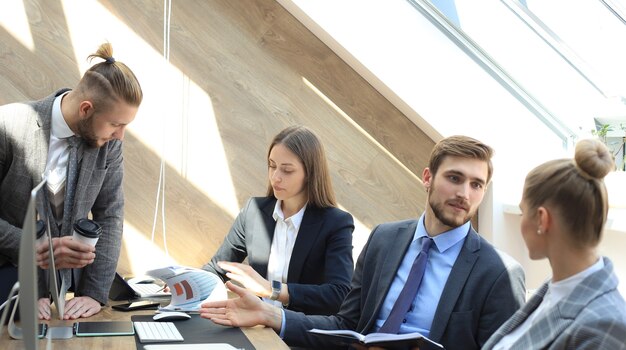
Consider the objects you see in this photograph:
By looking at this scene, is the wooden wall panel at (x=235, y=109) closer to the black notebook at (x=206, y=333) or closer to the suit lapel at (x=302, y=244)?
the suit lapel at (x=302, y=244)

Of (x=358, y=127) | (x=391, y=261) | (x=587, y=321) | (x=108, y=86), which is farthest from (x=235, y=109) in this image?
(x=587, y=321)

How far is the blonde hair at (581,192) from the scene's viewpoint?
178 cm

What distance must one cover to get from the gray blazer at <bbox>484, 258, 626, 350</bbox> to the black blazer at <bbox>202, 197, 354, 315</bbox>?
1454mm

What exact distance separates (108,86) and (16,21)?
1652 mm

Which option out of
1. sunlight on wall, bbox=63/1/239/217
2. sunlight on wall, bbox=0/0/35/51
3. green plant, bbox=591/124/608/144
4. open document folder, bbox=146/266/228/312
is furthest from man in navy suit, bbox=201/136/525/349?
sunlight on wall, bbox=0/0/35/51

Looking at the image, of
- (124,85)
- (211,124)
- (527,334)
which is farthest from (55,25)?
(527,334)

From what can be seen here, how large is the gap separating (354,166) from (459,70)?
806 mm

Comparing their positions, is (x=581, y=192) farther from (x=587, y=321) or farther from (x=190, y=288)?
(x=190, y=288)

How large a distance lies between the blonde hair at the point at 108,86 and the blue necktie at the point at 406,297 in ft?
3.86

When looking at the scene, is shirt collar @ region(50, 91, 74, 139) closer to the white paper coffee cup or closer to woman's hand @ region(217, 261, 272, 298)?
the white paper coffee cup

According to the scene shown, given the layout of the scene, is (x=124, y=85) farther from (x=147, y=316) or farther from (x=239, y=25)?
(x=239, y=25)

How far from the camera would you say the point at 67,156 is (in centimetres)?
286

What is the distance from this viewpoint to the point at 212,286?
293 centimetres

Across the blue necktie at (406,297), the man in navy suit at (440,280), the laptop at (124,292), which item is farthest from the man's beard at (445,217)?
the laptop at (124,292)
